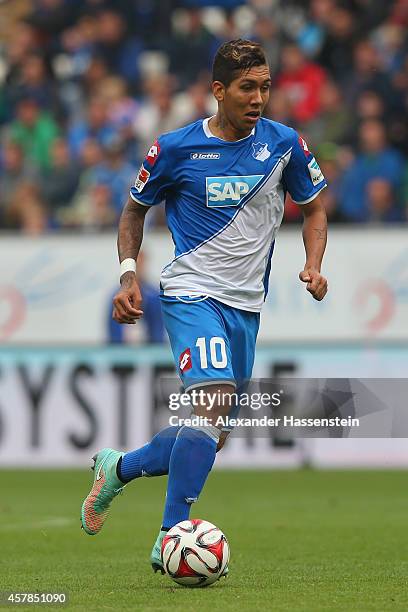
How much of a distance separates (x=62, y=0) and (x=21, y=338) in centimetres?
632

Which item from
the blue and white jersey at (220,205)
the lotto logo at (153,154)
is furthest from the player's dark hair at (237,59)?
the lotto logo at (153,154)

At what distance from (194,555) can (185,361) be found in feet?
3.01

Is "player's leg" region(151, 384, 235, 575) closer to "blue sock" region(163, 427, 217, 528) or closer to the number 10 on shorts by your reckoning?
"blue sock" region(163, 427, 217, 528)

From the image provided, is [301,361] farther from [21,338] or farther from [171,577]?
[171,577]

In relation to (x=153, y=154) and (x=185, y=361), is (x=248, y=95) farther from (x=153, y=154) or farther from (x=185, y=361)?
(x=185, y=361)

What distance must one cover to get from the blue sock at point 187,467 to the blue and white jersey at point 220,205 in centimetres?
75

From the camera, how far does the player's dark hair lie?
267 inches

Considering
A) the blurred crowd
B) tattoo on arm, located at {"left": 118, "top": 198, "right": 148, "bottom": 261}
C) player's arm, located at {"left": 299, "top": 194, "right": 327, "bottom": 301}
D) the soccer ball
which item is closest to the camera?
the soccer ball

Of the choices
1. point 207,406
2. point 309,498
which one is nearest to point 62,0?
point 309,498

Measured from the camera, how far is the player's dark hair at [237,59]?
677cm

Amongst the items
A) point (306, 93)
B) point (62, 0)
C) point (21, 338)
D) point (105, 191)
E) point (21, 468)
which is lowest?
point (21, 468)

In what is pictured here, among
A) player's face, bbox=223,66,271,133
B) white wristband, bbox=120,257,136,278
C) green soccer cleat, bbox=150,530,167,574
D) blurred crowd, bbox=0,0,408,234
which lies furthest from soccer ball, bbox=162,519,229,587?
blurred crowd, bbox=0,0,408,234

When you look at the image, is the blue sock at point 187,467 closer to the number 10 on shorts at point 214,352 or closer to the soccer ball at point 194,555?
the soccer ball at point 194,555

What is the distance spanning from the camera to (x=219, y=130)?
698cm
